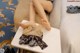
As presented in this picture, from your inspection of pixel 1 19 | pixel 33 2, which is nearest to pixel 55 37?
pixel 33 2

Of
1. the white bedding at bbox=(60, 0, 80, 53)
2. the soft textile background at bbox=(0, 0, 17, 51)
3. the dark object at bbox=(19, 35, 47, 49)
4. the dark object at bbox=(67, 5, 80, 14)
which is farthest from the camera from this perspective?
the soft textile background at bbox=(0, 0, 17, 51)

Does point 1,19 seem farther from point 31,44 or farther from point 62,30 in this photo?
point 31,44

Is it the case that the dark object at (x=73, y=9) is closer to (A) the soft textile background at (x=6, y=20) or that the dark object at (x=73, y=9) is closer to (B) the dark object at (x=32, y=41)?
(B) the dark object at (x=32, y=41)

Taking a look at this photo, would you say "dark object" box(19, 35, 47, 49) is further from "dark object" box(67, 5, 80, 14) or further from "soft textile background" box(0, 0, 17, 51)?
"soft textile background" box(0, 0, 17, 51)

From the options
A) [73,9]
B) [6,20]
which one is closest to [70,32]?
[73,9]

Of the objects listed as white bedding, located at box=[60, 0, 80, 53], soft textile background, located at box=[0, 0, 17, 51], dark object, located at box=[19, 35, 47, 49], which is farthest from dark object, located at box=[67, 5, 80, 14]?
soft textile background, located at box=[0, 0, 17, 51]

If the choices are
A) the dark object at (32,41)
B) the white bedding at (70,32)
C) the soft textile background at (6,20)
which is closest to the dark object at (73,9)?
the white bedding at (70,32)

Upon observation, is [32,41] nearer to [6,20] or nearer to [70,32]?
[70,32]

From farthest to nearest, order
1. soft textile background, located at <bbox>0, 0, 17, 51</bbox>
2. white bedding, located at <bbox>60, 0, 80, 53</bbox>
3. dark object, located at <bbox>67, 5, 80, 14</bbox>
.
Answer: soft textile background, located at <bbox>0, 0, 17, 51</bbox> → dark object, located at <bbox>67, 5, 80, 14</bbox> → white bedding, located at <bbox>60, 0, 80, 53</bbox>
